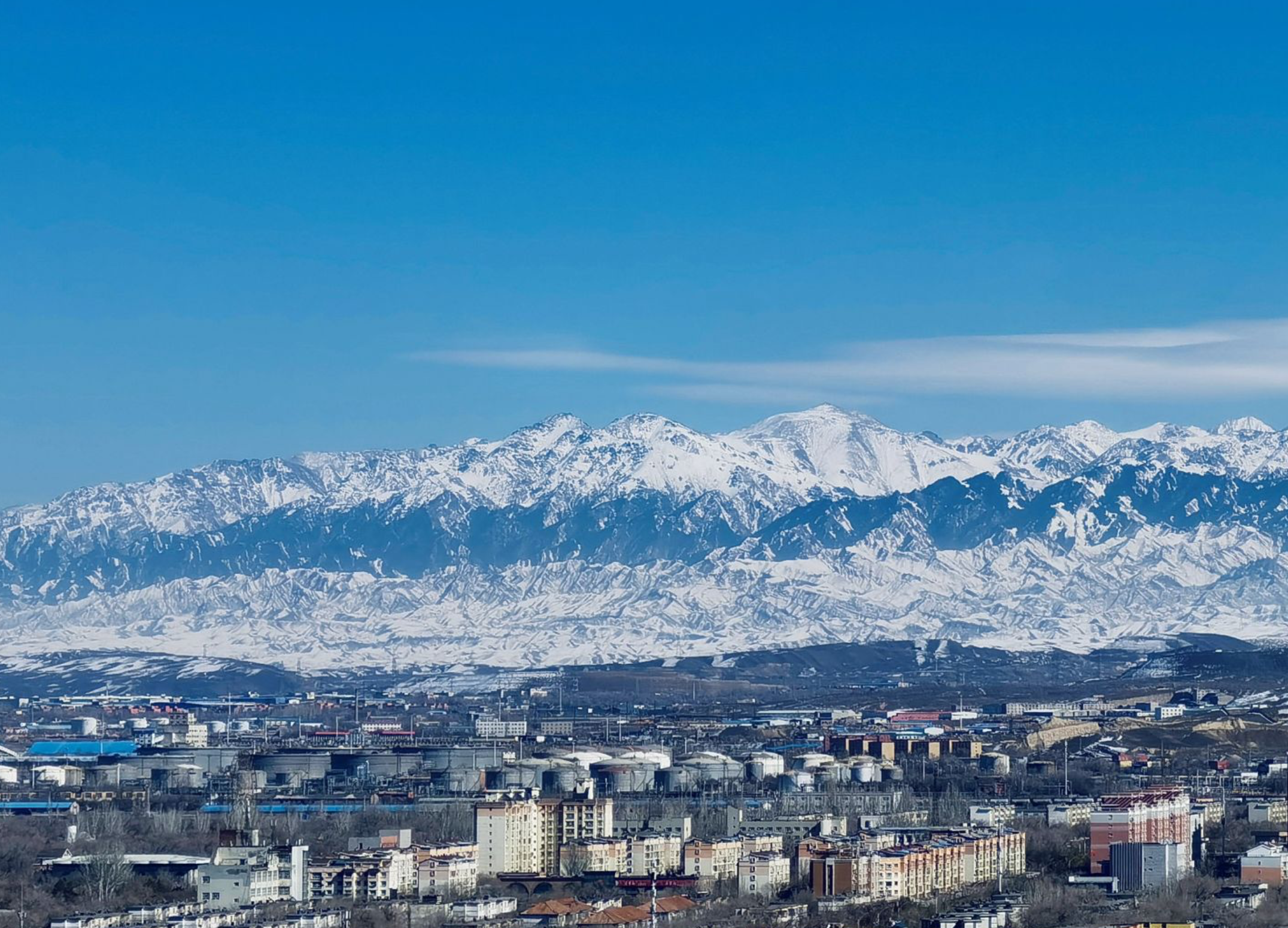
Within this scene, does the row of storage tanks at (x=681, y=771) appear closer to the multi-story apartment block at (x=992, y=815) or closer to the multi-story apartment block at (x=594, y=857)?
the multi-story apartment block at (x=992, y=815)

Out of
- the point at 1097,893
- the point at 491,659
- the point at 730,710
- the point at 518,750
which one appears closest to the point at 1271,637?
the point at 491,659

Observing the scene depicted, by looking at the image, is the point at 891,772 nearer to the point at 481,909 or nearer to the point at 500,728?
the point at 500,728

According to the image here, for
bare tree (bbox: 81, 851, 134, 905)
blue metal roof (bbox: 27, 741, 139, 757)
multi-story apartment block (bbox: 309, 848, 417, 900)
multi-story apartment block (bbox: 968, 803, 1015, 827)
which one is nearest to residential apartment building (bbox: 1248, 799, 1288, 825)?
multi-story apartment block (bbox: 968, 803, 1015, 827)

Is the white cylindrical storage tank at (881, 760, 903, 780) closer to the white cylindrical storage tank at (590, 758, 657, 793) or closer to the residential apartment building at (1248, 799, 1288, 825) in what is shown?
the white cylindrical storage tank at (590, 758, 657, 793)

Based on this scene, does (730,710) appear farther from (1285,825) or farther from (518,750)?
(1285,825)

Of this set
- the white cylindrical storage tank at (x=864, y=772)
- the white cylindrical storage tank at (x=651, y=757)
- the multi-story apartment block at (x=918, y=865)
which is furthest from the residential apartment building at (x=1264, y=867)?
the white cylindrical storage tank at (x=651, y=757)

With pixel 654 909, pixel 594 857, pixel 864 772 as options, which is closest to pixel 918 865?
pixel 594 857
